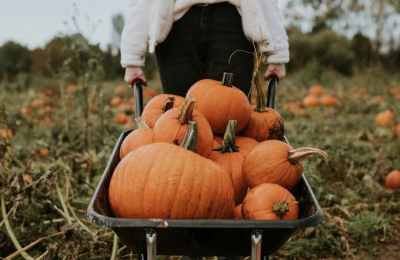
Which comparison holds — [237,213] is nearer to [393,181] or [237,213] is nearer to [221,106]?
[221,106]

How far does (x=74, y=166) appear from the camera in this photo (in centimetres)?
393

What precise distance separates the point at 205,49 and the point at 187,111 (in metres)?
0.93

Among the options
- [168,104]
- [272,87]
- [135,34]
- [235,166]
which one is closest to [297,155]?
[235,166]

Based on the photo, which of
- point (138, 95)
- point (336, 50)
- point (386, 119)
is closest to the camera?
point (138, 95)

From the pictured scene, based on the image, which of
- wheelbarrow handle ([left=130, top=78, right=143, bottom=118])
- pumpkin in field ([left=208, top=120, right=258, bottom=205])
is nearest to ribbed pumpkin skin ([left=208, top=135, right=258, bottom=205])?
pumpkin in field ([left=208, top=120, right=258, bottom=205])

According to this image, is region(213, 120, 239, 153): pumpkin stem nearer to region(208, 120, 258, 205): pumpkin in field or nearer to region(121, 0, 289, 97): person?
region(208, 120, 258, 205): pumpkin in field

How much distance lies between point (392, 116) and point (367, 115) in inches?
55.1

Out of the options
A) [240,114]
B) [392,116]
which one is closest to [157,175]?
[240,114]

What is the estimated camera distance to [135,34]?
2.45 metres

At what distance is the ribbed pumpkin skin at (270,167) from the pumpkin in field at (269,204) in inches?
3.2

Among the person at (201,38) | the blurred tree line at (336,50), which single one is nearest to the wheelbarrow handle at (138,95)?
the person at (201,38)

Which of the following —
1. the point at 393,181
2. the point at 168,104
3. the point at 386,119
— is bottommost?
the point at 393,181

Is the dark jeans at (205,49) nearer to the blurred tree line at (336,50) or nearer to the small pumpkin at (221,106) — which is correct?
the small pumpkin at (221,106)

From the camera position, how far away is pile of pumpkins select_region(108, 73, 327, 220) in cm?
141
